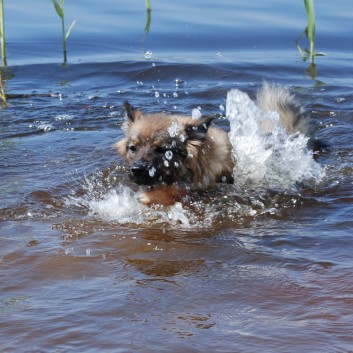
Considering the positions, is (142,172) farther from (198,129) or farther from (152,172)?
(198,129)

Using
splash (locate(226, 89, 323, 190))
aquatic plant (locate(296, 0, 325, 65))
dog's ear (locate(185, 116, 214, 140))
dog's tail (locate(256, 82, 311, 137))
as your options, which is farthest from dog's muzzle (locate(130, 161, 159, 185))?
aquatic plant (locate(296, 0, 325, 65))

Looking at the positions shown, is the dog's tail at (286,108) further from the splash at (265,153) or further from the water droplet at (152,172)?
the water droplet at (152,172)

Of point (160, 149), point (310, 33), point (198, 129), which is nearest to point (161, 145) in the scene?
point (160, 149)

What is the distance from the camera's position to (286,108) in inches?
282

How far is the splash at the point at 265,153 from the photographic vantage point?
644cm

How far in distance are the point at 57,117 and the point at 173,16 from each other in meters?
5.02

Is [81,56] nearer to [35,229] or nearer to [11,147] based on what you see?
[11,147]

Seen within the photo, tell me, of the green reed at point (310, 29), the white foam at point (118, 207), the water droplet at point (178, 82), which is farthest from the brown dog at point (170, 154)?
the water droplet at point (178, 82)

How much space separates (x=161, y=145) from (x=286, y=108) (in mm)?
1734

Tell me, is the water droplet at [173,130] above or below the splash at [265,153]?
above

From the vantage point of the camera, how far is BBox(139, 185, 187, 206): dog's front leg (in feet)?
19.5

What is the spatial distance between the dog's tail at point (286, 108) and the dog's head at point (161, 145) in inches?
47.2

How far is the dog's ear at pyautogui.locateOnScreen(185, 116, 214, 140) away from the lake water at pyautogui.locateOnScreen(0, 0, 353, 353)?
0.46 meters

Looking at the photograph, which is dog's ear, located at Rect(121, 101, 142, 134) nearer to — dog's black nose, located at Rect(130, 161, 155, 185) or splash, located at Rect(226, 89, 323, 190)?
dog's black nose, located at Rect(130, 161, 155, 185)
